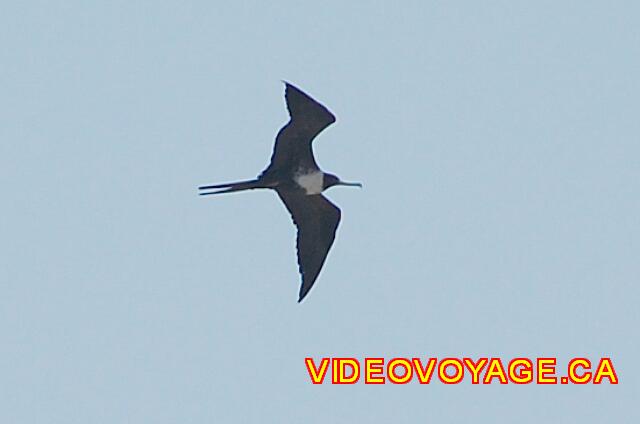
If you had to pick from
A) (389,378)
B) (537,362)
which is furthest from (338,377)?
(537,362)

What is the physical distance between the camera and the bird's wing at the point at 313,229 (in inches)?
803

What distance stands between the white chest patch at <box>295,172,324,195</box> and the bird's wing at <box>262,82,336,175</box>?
3.1 inches

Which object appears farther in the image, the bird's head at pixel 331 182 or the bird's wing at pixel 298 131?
the bird's head at pixel 331 182

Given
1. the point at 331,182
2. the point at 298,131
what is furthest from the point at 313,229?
the point at 298,131

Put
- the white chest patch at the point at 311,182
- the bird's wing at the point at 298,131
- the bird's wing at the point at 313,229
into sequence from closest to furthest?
the bird's wing at the point at 298,131 → the white chest patch at the point at 311,182 → the bird's wing at the point at 313,229

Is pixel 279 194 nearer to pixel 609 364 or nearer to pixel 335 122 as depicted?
pixel 335 122

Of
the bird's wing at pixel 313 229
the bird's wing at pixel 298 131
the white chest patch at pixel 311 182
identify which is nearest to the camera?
the bird's wing at pixel 298 131

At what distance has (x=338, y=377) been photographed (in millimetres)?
20625

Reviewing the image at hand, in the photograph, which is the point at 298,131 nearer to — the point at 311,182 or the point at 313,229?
the point at 311,182

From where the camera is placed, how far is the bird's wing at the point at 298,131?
63.3ft

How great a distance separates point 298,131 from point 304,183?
57cm

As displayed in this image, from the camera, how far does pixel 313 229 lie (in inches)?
806

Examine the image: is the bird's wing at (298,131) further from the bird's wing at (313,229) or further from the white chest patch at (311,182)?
the bird's wing at (313,229)

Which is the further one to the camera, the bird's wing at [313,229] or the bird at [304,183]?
the bird's wing at [313,229]
